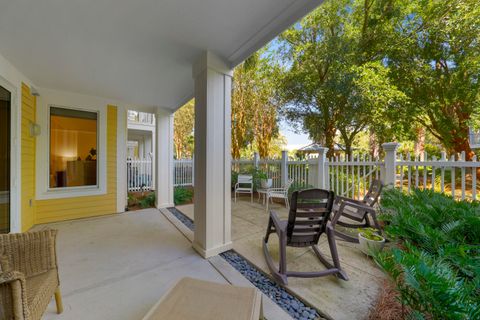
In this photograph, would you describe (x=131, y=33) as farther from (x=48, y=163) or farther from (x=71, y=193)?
(x=71, y=193)

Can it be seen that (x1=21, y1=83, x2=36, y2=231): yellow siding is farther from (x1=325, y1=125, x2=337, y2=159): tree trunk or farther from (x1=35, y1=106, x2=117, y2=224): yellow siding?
(x1=325, y1=125, x2=337, y2=159): tree trunk

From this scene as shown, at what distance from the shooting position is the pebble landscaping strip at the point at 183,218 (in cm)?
367

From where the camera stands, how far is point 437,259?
1.45 metres

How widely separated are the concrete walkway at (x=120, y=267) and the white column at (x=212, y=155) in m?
0.35

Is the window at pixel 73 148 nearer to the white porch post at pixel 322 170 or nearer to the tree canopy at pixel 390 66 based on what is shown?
the white porch post at pixel 322 170

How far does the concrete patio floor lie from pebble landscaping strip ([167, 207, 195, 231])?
2.75 feet

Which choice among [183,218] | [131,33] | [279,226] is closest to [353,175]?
[279,226]

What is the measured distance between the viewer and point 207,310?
4.03 feet

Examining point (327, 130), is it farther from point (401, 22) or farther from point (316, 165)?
point (401, 22)

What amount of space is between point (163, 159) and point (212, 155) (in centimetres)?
279

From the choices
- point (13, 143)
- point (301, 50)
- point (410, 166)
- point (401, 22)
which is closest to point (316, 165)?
point (410, 166)

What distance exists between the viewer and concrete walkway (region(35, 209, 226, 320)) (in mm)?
1672

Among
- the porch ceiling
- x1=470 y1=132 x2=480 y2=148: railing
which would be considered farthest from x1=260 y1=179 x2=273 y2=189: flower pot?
x1=470 y1=132 x2=480 y2=148: railing

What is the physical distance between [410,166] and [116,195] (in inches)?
239
